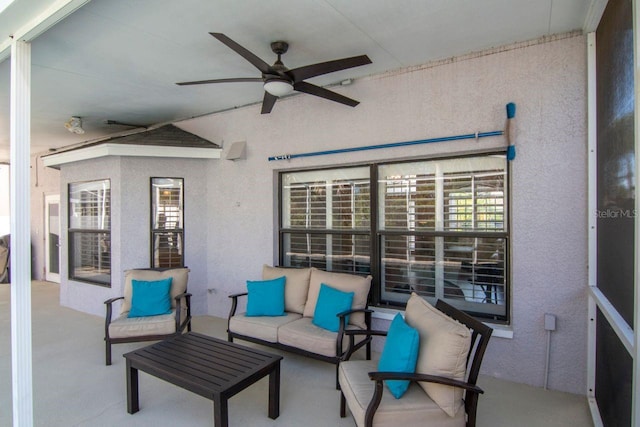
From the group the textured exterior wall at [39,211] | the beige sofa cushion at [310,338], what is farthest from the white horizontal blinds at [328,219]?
the textured exterior wall at [39,211]

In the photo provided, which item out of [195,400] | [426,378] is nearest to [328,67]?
[426,378]

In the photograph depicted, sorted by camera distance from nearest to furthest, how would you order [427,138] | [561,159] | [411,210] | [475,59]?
[561,159], [475,59], [427,138], [411,210]

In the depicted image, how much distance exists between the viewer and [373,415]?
2006 millimetres

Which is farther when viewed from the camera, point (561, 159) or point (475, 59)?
point (475, 59)

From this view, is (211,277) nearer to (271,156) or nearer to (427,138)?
(271,156)

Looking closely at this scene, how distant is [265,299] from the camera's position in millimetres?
3834

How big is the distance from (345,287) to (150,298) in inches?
87.0

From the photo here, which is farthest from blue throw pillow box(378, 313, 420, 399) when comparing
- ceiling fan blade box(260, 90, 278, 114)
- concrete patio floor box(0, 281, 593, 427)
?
ceiling fan blade box(260, 90, 278, 114)

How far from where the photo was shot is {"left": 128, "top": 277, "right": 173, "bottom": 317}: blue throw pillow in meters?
4.02

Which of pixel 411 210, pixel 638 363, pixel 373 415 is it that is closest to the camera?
pixel 638 363

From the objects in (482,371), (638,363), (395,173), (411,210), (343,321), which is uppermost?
(395,173)

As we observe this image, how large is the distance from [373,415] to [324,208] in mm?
2762

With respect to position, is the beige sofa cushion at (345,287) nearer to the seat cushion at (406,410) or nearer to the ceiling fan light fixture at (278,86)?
the seat cushion at (406,410)

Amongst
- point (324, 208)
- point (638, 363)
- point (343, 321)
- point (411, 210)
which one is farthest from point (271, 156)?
point (638, 363)
